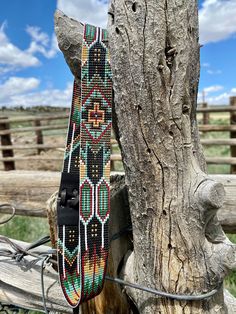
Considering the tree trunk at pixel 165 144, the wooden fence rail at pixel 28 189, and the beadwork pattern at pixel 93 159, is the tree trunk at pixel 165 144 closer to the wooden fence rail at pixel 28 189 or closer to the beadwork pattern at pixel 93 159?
the beadwork pattern at pixel 93 159

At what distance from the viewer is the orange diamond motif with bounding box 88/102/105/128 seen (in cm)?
83

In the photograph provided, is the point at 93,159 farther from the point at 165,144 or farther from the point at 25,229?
the point at 25,229

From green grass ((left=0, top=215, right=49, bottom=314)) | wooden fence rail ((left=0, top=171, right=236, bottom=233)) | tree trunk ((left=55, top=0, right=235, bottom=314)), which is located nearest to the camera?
tree trunk ((left=55, top=0, right=235, bottom=314))

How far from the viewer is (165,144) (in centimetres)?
78

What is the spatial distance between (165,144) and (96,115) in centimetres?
17

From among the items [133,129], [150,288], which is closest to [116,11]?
[133,129]

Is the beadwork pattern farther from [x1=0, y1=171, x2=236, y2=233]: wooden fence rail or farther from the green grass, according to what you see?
the green grass

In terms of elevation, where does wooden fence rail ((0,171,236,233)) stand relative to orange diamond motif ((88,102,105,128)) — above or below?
below

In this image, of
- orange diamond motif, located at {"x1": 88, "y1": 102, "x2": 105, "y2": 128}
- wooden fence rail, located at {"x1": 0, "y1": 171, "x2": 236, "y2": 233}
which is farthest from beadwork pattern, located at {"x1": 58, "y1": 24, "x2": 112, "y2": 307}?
wooden fence rail, located at {"x1": 0, "y1": 171, "x2": 236, "y2": 233}

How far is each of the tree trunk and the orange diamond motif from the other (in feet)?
0.12

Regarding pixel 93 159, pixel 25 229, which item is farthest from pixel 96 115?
pixel 25 229

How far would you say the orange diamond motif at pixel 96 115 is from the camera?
2.71 ft

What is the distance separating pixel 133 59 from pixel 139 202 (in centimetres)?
30

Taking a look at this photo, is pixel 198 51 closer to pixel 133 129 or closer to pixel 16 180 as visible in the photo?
pixel 133 129
